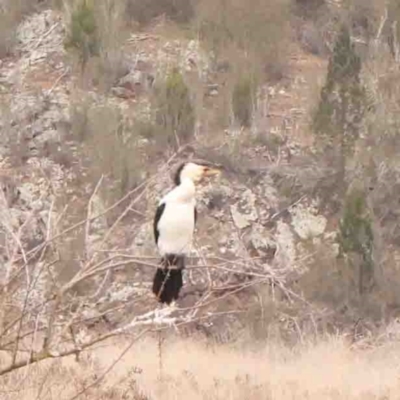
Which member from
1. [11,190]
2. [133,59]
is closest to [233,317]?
[11,190]

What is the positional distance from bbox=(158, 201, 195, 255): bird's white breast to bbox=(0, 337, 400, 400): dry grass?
2.10 ft

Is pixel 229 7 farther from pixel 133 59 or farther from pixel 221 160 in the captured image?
pixel 221 160

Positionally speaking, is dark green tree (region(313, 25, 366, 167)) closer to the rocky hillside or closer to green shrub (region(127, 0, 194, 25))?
the rocky hillside

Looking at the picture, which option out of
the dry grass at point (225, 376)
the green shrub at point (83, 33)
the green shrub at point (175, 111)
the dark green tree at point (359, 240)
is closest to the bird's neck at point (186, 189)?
the dry grass at point (225, 376)

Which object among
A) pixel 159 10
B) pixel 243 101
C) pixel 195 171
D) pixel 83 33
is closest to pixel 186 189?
pixel 195 171

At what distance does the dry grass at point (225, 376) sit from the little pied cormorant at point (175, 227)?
1.41 feet

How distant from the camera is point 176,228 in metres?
6.20

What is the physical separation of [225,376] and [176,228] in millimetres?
973

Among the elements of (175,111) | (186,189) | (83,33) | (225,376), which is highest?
(186,189)

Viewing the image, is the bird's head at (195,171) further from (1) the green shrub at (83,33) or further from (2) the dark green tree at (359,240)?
(1) the green shrub at (83,33)

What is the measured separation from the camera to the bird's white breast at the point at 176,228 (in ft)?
19.9

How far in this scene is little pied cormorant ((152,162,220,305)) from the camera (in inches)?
228

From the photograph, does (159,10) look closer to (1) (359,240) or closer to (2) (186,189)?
(1) (359,240)

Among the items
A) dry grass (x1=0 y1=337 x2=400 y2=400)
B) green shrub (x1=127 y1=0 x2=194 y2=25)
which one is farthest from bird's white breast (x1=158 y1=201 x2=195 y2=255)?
green shrub (x1=127 y1=0 x2=194 y2=25)
